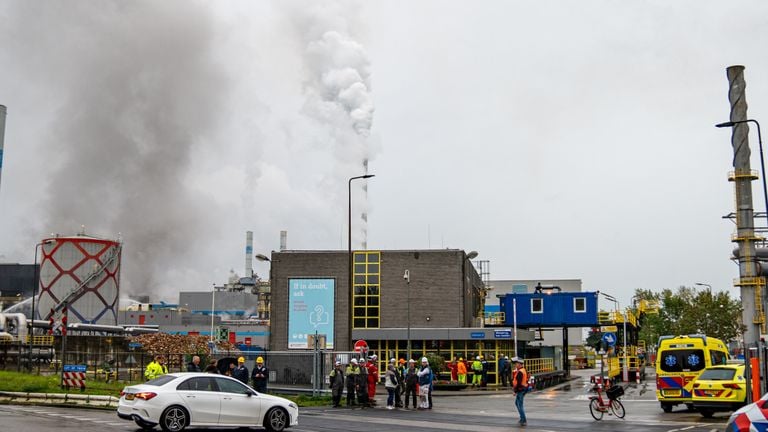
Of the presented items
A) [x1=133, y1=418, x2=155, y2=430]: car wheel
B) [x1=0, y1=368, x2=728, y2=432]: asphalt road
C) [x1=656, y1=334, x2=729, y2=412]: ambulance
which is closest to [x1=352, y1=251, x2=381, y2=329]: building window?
[x1=0, y1=368, x2=728, y2=432]: asphalt road

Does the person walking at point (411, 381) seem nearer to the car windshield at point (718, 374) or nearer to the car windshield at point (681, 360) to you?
the car windshield at point (681, 360)

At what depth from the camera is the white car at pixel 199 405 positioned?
17.4 meters

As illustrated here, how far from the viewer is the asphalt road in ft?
65.2

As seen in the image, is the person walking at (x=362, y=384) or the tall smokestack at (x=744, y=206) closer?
the person walking at (x=362, y=384)

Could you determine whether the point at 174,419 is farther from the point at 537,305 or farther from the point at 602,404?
the point at 537,305

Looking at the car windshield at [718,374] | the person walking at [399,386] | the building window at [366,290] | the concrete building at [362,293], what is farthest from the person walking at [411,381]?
the building window at [366,290]

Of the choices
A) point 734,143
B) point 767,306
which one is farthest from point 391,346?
point 767,306

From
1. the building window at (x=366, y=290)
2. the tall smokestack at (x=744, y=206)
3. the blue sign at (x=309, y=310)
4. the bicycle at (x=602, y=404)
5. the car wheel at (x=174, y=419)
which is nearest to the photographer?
the car wheel at (x=174, y=419)

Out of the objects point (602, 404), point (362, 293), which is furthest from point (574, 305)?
point (602, 404)

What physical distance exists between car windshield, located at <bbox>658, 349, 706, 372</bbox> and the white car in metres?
15.5

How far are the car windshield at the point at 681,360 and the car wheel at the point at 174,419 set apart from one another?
18258 millimetres

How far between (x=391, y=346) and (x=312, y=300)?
22.8 feet

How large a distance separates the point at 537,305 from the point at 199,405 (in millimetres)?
43960

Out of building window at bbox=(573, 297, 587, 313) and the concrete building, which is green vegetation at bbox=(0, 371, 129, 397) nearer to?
the concrete building
